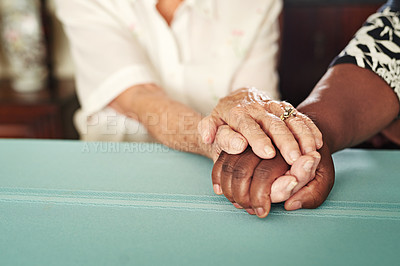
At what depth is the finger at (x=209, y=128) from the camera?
0.57 meters

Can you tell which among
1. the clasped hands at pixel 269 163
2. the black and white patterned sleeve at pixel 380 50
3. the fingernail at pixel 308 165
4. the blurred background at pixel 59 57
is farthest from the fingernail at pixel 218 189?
the blurred background at pixel 59 57

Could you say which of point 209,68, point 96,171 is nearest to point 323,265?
point 96,171

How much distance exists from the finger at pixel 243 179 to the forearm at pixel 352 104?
0.17 metres

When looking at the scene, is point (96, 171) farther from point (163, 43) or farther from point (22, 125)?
point (22, 125)

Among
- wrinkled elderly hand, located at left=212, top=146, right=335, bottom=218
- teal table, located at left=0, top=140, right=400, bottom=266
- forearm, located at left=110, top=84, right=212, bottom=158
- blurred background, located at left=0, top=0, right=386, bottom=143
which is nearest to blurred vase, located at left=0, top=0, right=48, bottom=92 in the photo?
blurred background, located at left=0, top=0, right=386, bottom=143

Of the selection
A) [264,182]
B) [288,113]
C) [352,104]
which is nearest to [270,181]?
[264,182]

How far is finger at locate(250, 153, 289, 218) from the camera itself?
0.47m

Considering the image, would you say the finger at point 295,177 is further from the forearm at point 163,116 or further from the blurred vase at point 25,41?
the blurred vase at point 25,41

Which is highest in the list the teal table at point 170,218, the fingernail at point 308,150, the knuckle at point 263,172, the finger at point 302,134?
the finger at point 302,134

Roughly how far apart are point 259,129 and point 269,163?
0.05 meters

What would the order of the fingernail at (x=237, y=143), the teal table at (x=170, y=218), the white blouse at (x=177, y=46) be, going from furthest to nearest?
the white blouse at (x=177, y=46)
the fingernail at (x=237, y=143)
the teal table at (x=170, y=218)

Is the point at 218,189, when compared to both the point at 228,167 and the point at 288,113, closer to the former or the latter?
the point at 228,167

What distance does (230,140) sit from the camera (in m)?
→ 0.52

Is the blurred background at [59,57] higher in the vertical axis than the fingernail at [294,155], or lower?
lower
